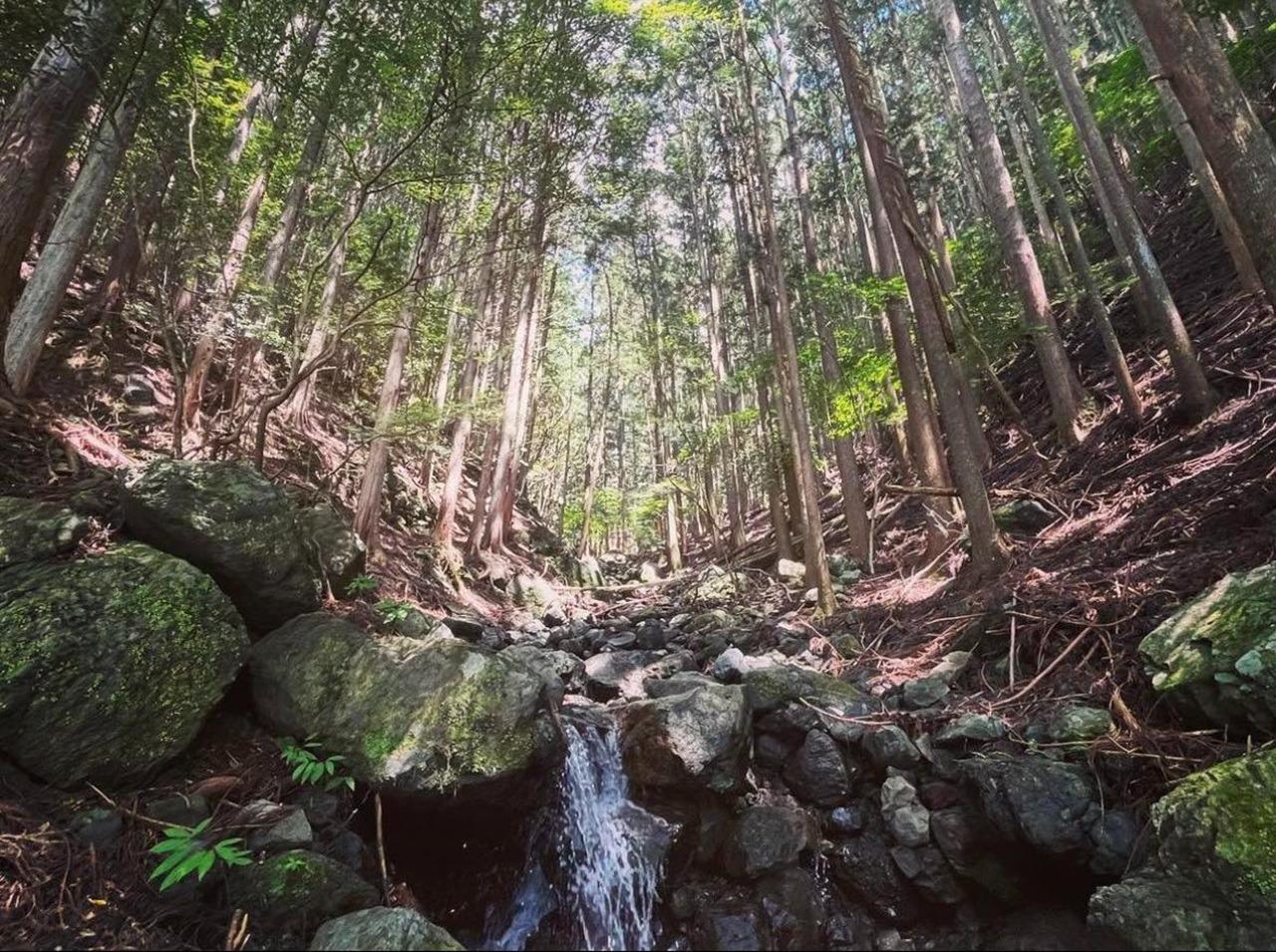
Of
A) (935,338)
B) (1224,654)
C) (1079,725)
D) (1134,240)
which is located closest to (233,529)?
(1079,725)

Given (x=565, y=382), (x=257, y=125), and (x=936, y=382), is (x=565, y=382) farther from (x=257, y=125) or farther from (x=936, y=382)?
(x=936, y=382)

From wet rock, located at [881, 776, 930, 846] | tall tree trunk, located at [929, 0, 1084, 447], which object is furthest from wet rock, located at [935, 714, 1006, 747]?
tall tree trunk, located at [929, 0, 1084, 447]

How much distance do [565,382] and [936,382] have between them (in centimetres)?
2582

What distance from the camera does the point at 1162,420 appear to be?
8414 millimetres

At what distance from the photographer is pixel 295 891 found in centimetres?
316

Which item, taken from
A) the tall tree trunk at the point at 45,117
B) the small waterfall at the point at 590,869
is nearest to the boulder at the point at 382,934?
the small waterfall at the point at 590,869

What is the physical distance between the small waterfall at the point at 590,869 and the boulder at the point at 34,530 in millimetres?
3764

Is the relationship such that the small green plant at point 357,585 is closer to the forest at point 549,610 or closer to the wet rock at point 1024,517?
the forest at point 549,610

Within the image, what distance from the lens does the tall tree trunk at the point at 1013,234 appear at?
10250 mm

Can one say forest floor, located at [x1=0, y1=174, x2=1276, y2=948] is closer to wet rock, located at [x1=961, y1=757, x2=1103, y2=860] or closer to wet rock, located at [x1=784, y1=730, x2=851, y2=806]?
wet rock, located at [x1=961, y1=757, x2=1103, y2=860]

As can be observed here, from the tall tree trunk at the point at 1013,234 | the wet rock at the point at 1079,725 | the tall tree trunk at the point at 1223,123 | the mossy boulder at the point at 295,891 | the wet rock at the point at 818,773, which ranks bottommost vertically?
the mossy boulder at the point at 295,891

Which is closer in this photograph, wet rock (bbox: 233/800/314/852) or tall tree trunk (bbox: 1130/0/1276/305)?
wet rock (bbox: 233/800/314/852)

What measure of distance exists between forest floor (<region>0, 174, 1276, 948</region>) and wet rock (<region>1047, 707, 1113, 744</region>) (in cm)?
10

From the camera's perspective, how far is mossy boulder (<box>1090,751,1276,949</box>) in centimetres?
269
